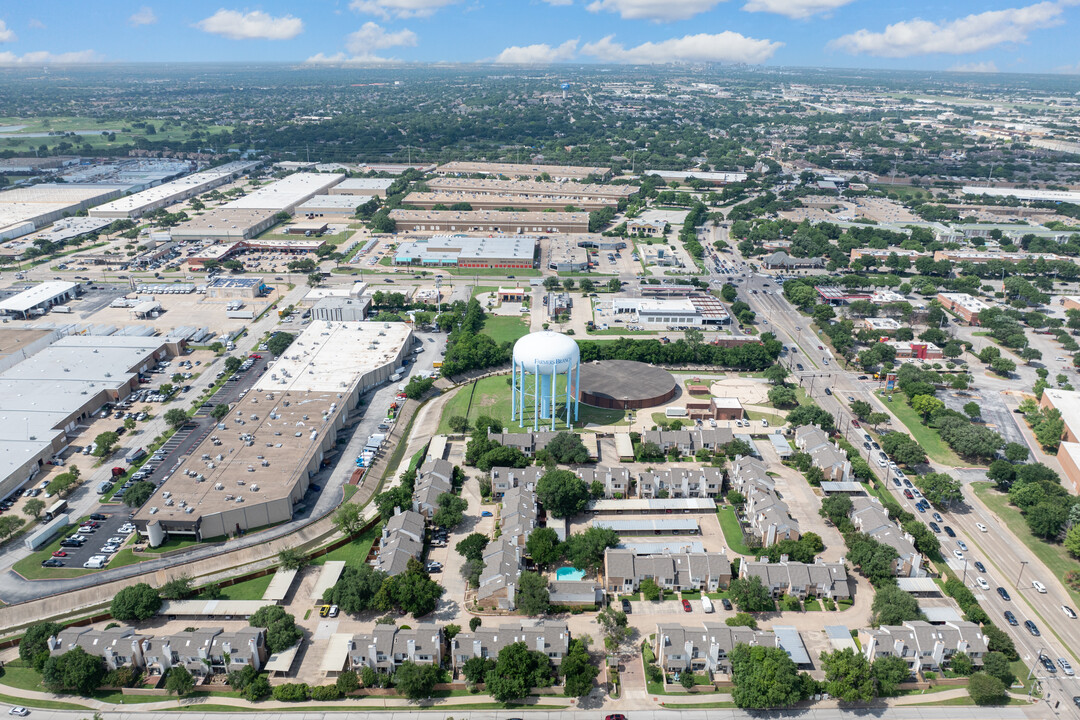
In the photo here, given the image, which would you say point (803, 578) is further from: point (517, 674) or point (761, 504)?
point (517, 674)

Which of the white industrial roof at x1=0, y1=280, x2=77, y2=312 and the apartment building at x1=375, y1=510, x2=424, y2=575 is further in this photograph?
the white industrial roof at x1=0, y1=280, x2=77, y2=312

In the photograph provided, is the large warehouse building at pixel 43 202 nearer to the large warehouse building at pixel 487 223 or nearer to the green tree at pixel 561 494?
the large warehouse building at pixel 487 223

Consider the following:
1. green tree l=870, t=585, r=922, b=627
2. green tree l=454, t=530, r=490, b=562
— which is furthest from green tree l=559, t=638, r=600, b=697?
green tree l=870, t=585, r=922, b=627

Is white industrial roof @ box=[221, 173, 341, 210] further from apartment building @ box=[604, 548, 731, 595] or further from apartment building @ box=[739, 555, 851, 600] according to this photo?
apartment building @ box=[739, 555, 851, 600]

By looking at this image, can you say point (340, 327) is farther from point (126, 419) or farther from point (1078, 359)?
point (1078, 359)

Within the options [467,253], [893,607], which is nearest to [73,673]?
[893,607]

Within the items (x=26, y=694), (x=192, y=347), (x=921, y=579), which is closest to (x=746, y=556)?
(x=921, y=579)

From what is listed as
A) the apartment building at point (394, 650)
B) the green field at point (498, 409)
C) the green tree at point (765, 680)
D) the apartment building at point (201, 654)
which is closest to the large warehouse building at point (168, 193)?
the green field at point (498, 409)
